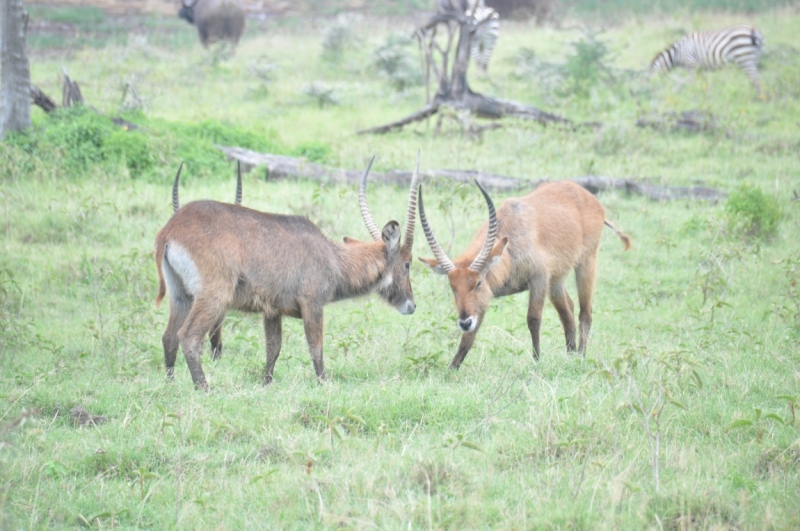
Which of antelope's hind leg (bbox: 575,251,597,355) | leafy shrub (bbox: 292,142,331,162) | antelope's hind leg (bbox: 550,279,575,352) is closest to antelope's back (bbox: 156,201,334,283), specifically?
antelope's hind leg (bbox: 550,279,575,352)

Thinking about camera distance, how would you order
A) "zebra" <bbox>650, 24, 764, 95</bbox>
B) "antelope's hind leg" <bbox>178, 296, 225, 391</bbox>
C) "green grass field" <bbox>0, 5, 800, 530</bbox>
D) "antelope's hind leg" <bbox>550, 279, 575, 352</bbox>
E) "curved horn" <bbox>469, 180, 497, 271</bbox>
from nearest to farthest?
"green grass field" <bbox>0, 5, 800, 530</bbox> < "antelope's hind leg" <bbox>178, 296, 225, 391</bbox> < "curved horn" <bbox>469, 180, 497, 271</bbox> < "antelope's hind leg" <bbox>550, 279, 575, 352</bbox> < "zebra" <bbox>650, 24, 764, 95</bbox>

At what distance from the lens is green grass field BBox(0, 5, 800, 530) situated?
11.1ft

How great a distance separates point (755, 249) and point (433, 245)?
10.2 ft

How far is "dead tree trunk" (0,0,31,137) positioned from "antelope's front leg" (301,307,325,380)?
6228 millimetres

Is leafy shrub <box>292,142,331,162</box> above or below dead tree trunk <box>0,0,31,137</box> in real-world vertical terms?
below

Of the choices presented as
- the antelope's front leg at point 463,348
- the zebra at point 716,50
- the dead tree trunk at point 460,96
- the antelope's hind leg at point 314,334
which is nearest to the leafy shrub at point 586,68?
the zebra at point 716,50

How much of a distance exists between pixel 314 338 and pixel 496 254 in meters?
1.25

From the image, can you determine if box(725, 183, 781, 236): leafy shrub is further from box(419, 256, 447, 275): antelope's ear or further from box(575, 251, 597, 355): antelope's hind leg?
box(419, 256, 447, 275): antelope's ear

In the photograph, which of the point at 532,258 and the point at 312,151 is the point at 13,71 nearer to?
the point at 312,151

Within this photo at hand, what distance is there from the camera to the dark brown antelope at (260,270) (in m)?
4.83

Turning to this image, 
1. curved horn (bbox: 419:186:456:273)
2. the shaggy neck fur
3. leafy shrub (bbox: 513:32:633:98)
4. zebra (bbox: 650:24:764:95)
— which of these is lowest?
the shaggy neck fur

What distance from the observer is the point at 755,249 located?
22.7ft

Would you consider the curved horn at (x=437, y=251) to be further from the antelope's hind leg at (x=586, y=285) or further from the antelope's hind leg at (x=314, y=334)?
the antelope's hind leg at (x=586, y=285)

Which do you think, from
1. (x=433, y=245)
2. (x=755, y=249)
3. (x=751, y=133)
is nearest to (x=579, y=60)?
(x=751, y=133)
